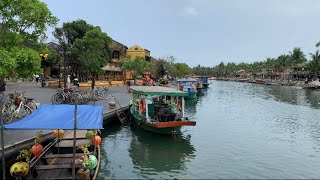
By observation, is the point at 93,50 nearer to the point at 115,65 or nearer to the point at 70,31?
the point at 70,31

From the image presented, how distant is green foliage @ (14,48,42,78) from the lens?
16.3 metres

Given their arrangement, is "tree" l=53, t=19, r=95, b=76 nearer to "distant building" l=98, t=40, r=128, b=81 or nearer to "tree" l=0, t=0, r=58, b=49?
"distant building" l=98, t=40, r=128, b=81

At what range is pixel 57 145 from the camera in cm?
1600

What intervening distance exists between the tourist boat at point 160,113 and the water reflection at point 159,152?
29.3 inches

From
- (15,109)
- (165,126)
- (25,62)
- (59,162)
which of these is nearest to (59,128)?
(59,162)

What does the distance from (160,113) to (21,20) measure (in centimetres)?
1054

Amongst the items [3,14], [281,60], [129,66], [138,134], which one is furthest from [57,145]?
[281,60]

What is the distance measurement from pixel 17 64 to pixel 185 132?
1381 centimetres

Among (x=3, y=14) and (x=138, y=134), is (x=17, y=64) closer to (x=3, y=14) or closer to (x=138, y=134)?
(x=3, y=14)

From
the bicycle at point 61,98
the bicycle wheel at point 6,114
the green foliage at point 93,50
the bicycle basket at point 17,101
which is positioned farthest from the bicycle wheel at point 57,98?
the green foliage at point 93,50

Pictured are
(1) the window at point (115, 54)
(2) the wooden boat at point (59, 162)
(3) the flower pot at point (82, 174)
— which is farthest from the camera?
(1) the window at point (115, 54)

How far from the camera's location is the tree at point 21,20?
17.2 m

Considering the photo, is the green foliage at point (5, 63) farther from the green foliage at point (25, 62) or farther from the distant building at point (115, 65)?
the distant building at point (115, 65)

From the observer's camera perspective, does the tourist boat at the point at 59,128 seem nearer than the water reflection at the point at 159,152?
Yes
